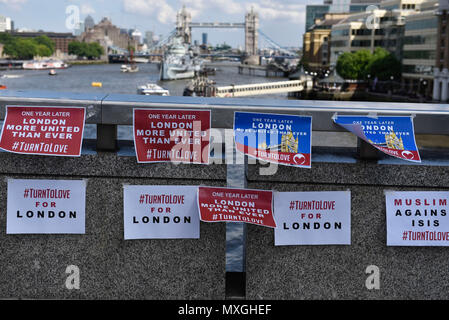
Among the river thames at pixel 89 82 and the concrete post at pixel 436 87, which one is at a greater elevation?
the concrete post at pixel 436 87

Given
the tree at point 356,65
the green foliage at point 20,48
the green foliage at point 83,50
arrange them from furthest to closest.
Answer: the green foliage at point 83,50
the green foliage at point 20,48
the tree at point 356,65

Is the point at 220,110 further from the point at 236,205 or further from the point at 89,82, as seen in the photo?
the point at 89,82

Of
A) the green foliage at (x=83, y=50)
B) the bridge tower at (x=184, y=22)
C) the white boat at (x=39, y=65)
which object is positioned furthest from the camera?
the green foliage at (x=83, y=50)

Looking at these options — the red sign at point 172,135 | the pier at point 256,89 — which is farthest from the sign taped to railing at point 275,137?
the pier at point 256,89

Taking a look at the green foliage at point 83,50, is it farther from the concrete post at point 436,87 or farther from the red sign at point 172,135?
the red sign at point 172,135

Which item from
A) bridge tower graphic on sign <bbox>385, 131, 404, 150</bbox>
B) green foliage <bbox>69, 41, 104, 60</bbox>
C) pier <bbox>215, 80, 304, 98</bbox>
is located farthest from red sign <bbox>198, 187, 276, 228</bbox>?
green foliage <bbox>69, 41, 104, 60</bbox>

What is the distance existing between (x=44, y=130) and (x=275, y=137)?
1140mm

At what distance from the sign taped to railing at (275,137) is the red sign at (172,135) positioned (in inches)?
6.9

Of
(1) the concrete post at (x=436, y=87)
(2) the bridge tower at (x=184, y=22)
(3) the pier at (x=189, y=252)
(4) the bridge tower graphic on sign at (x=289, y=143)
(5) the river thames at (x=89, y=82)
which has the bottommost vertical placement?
(5) the river thames at (x=89, y=82)

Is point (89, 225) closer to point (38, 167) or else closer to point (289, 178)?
point (38, 167)

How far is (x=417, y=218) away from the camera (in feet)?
11.6

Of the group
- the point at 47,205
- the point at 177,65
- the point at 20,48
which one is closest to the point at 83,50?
the point at 20,48

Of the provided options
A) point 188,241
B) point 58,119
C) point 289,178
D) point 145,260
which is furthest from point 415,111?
point 58,119

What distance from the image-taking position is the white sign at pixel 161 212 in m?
3.45
